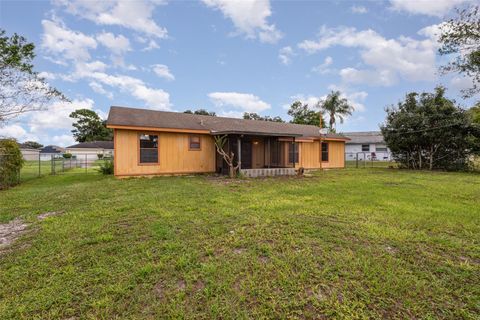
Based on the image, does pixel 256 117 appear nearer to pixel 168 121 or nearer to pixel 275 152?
pixel 275 152

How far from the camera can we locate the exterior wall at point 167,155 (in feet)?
34.1

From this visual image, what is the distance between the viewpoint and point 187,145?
38.9 ft

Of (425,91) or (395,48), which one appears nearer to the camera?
(395,48)

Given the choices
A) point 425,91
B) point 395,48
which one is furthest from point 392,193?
point 425,91

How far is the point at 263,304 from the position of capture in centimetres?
212

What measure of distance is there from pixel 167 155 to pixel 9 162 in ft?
19.4

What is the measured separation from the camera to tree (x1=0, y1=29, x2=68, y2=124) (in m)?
8.45

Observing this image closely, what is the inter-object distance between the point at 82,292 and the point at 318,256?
2.50 meters

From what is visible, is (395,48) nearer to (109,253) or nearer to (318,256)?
(318,256)

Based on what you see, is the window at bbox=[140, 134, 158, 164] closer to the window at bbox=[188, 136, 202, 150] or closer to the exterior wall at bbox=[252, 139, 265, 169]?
the window at bbox=[188, 136, 202, 150]

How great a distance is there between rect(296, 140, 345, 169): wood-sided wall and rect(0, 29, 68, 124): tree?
1279cm

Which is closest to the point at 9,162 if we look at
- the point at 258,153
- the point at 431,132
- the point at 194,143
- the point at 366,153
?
the point at 194,143

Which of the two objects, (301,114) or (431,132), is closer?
(431,132)

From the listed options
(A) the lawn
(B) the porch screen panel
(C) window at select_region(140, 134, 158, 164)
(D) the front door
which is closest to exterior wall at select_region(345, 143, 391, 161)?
(B) the porch screen panel
